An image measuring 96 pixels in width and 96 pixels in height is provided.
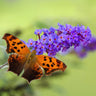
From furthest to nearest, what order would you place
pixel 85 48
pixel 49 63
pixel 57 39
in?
1. pixel 85 48
2. pixel 57 39
3. pixel 49 63

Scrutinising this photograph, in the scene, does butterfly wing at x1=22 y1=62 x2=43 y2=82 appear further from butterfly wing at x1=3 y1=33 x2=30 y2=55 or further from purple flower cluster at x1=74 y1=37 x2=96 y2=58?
purple flower cluster at x1=74 y1=37 x2=96 y2=58

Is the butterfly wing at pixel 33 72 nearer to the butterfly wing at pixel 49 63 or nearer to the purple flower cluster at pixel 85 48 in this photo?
the butterfly wing at pixel 49 63

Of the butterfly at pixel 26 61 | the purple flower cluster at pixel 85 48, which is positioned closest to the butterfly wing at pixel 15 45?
the butterfly at pixel 26 61

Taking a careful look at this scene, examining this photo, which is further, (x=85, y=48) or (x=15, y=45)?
(x=85, y=48)

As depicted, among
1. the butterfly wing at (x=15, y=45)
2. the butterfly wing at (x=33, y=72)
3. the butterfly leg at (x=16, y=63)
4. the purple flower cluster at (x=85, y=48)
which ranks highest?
the butterfly wing at (x=15, y=45)

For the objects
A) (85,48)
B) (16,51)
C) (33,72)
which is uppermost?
(16,51)

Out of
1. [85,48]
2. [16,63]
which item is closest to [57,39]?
[16,63]

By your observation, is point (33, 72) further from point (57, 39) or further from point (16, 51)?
point (57, 39)
